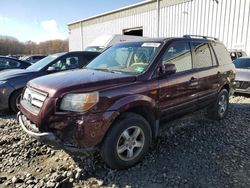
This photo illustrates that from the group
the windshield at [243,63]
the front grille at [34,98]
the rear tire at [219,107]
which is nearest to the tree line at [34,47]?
the windshield at [243,63]

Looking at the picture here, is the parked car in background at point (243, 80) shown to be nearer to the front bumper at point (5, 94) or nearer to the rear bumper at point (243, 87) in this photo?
the rear bumper at point (243, 87)

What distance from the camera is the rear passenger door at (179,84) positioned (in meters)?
3.76

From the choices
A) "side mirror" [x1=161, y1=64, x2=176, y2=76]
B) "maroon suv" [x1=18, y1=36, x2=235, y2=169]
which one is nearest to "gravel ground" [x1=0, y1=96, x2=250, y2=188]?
"maroon suv" [x1=18, y1=36, x2=235, y2=169]

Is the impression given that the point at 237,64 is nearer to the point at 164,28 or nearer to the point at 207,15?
the point at 207,15

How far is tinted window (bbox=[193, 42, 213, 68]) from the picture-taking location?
453 centimetres

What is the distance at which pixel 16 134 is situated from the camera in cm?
475

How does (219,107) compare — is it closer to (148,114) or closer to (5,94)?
(148,114)

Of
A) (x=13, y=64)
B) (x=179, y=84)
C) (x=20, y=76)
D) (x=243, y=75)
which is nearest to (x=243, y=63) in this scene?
(x=243, y=75)

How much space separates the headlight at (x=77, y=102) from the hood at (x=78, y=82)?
75 mm

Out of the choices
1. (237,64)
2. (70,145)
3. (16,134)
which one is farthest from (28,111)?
(237,64)

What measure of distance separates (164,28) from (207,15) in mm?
3713

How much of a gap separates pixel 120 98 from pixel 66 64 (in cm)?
419

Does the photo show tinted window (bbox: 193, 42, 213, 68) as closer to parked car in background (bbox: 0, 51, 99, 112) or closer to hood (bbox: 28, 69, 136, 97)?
hood (bbox: 28, 69, 136, 97)

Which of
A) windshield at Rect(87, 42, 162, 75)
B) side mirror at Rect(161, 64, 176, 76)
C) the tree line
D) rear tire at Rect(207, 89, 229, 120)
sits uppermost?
the tree line
